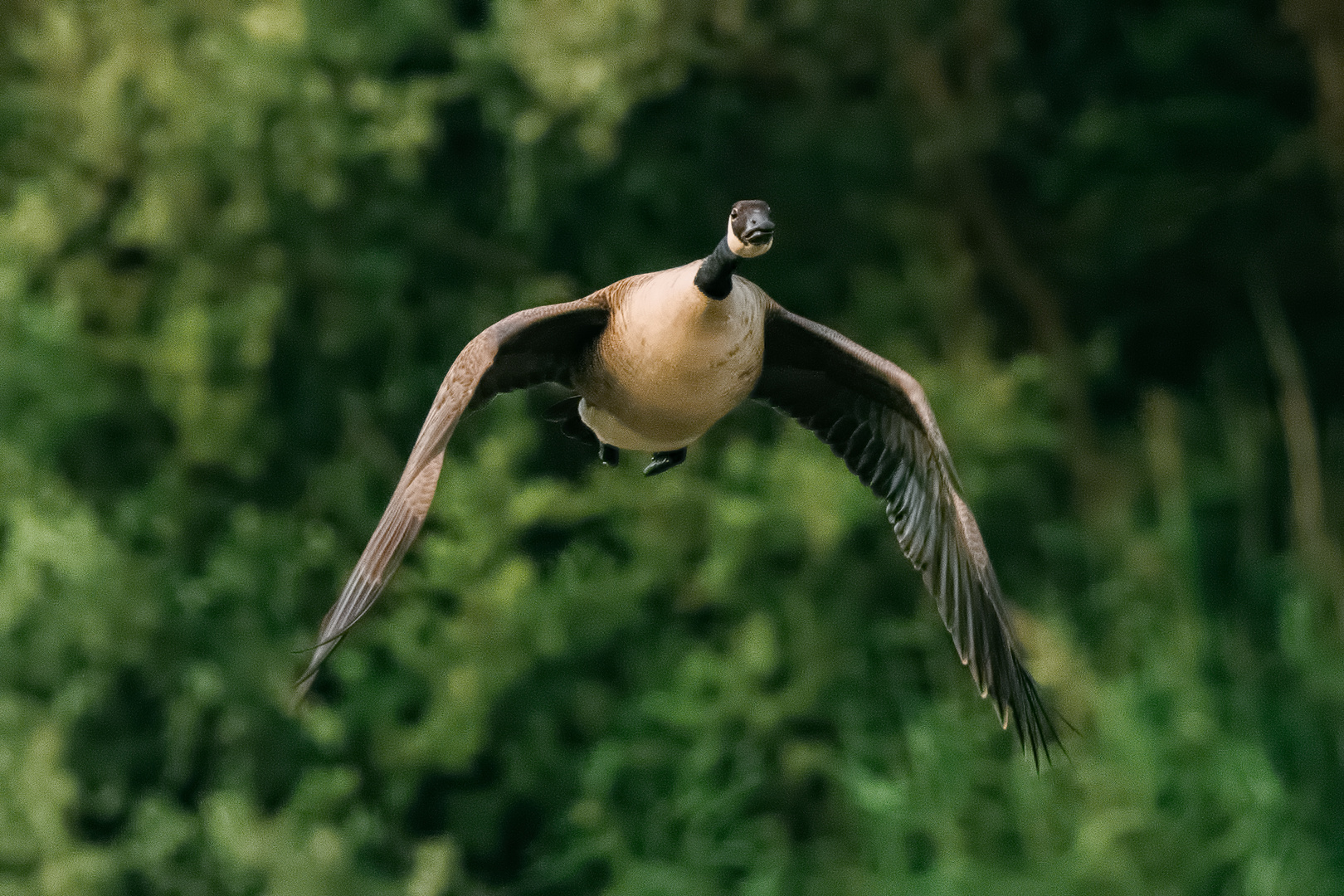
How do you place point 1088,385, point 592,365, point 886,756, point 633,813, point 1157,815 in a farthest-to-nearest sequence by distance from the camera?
1. point 1088,385
2. point 633,813
3. point 886,756
4. point 1157,815
5. point 592,365

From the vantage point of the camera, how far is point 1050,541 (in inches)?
399

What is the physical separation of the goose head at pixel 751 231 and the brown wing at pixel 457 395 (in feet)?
1.73

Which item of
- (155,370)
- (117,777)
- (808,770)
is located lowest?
(808,770)

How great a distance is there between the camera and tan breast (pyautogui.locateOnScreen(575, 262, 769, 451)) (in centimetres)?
357

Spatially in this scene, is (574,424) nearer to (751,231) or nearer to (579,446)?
(751,231)

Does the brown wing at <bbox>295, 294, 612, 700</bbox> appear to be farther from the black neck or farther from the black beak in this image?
the black beak

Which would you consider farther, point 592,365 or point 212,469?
point 212,469

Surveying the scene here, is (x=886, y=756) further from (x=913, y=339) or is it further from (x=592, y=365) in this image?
Result: (x=592, y=365)

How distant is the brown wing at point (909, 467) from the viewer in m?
4.20

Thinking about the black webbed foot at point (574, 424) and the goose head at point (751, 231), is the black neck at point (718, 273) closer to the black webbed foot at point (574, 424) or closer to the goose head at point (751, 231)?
the goose head at point (751, 231)

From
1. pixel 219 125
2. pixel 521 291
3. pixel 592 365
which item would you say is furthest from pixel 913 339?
pixel 592 365

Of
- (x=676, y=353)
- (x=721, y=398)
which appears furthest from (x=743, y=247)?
(x=721, y=398)

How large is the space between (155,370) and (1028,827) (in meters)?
5.16

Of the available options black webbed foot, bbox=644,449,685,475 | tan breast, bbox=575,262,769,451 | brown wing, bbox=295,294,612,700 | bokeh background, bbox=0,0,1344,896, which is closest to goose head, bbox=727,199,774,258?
tan breast, bbox=575,262,769,451
